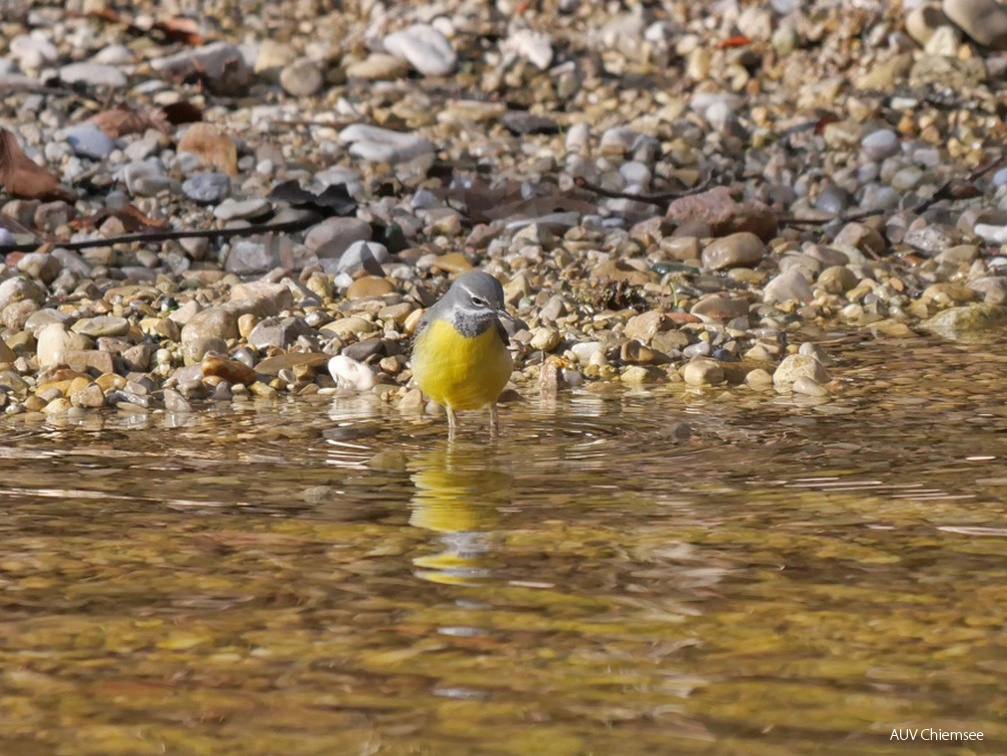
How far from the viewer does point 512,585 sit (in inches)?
166

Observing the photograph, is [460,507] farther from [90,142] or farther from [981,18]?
[981,18]

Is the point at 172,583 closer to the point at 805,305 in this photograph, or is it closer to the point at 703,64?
the point at 805,305

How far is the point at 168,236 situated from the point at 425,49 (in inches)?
200

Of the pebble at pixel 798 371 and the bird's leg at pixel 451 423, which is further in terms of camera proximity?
the pebble at pixel 798 371

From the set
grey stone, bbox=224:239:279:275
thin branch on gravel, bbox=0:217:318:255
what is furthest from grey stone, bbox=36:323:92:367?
grey stone, bbox=224:239:279:275

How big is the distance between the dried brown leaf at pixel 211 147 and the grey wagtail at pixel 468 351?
4.77 m

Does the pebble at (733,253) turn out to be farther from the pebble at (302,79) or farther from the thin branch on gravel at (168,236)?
the pebble at (302,79)

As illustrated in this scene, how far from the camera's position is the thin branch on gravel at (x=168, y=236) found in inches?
354

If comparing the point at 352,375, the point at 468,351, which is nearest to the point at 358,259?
the point at 352,375

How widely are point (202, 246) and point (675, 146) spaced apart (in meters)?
4.02

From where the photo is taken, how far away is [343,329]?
8.09 meters

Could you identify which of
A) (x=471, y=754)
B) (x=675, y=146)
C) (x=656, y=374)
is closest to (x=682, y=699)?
(x=471, y=754)

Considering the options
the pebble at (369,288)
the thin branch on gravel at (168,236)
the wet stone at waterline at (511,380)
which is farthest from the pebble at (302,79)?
the pebble at (369,288)

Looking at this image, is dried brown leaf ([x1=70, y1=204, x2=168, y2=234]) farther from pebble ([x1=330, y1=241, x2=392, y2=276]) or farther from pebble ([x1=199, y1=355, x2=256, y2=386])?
pebble ([x1=199, y1=355, x2=256, y2=386])
